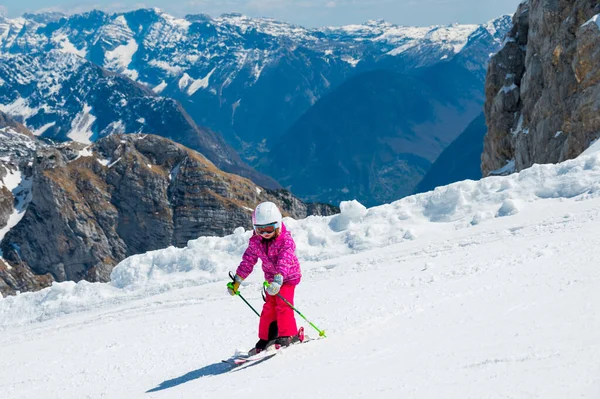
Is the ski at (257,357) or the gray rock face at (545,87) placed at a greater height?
the gray rock face at (545,87)

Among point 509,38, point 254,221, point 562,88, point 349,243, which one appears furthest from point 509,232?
point 509,38

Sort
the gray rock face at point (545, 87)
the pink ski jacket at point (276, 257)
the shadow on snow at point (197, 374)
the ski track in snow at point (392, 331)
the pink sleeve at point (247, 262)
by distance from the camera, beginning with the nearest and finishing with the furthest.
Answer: the ski track in snow at point (392, 331) < the shadow on snow at point (197, 374) < the pink ski jacket at point (276, 257) < the pink sleeve at point (247, 262) < the gray rock face at point (545, 87)

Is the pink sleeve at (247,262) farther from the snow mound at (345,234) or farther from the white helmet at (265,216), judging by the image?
the snow mound at (345,234)

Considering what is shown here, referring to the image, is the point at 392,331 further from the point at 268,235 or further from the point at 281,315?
the point at 268,235

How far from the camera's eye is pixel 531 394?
5.36 m

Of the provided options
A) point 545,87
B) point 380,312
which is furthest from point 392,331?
point 545,87

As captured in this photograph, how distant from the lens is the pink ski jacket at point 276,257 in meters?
8.96

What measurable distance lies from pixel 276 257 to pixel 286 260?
7.6 inches

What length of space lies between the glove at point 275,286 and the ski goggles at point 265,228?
0.61 metres

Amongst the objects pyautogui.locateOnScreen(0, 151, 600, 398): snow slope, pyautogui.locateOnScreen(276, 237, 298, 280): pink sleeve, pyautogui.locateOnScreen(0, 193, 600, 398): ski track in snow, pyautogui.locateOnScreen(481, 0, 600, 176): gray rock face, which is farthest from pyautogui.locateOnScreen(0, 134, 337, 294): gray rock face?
pyautogui.locateOnScreen(276, 237, 298, 280): pink sleeve

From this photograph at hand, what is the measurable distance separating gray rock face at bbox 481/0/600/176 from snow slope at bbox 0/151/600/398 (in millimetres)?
21226

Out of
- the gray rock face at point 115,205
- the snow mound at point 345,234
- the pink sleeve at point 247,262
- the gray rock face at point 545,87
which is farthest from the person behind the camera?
the gray rock face at point 115,205

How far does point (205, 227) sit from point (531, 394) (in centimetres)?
16903

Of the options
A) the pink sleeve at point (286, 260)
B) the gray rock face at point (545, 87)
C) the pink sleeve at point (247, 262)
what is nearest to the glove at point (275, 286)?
the pink sleeve at point (286, 260)
